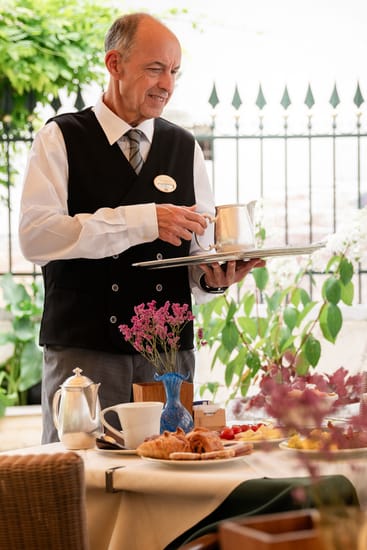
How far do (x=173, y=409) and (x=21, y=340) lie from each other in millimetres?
3715

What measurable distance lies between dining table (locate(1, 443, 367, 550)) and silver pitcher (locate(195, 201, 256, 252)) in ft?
2.14

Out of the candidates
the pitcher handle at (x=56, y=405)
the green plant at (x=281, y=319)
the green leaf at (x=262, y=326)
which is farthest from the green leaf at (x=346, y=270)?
the pitcher handle at (x=56, y=405)

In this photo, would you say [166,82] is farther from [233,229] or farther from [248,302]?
[248,302]

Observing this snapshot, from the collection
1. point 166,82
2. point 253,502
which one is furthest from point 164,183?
point 253,502

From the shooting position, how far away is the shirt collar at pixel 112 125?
265 centimetres

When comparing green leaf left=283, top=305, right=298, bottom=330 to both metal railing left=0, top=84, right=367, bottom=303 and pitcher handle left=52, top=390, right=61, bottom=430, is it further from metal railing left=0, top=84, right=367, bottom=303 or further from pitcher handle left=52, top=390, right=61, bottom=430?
pitcher handle left=52, top=390, right=61, bottom=430

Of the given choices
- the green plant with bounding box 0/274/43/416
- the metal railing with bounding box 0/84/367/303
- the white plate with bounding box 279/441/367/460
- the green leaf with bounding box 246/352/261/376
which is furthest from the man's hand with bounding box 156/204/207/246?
the green plant with bounding box 0/274/43/416

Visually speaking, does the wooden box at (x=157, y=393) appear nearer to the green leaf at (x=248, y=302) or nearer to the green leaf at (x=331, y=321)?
the green leaf at (x=331, y=321)

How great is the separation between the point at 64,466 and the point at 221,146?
173 inches

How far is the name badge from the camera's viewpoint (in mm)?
2646

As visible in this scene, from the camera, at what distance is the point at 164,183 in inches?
105

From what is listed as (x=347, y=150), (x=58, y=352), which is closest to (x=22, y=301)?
(x=347, y=150)

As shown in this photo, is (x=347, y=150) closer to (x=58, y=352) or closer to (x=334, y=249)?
(x=334, y=249)

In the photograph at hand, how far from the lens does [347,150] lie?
5730 millimetres
